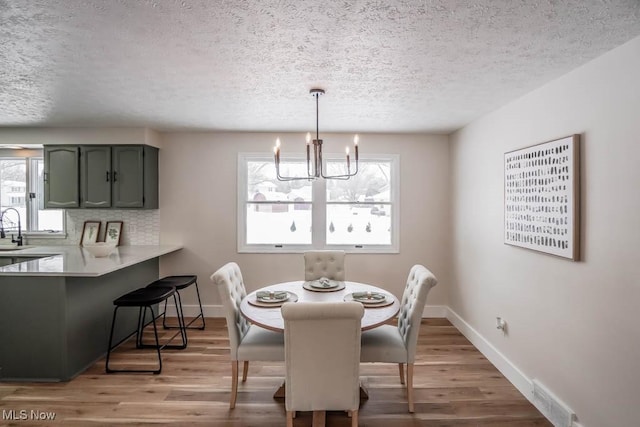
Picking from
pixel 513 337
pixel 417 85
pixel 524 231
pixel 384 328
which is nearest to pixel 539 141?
pixel 524 231

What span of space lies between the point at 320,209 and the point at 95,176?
8.99 ft

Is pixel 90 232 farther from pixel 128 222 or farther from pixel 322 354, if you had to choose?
pixel 322 354

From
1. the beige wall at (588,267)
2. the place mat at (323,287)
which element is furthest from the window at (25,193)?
the beige wall at (588,267)

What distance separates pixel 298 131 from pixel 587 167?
2925mm

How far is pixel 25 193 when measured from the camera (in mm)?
4496

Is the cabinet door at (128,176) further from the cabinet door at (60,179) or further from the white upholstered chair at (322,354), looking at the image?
the white upholstered chair at (322,354)

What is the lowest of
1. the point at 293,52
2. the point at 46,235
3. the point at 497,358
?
the point at 497,358

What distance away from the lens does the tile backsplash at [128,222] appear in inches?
170

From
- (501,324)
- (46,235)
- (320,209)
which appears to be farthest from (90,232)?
(501,324)

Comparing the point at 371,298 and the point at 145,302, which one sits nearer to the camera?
the point at 371,298

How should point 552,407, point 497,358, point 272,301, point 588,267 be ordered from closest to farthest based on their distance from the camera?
point 588,267 → point 552,407 → point 272,301 → point 497,358

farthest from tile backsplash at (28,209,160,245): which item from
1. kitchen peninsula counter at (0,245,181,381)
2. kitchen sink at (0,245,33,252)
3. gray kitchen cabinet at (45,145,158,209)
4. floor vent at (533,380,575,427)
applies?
floor vent at (533,380,575,427)

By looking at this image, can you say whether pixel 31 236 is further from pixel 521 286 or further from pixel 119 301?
pixel 521 286

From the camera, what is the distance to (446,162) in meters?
4.35
